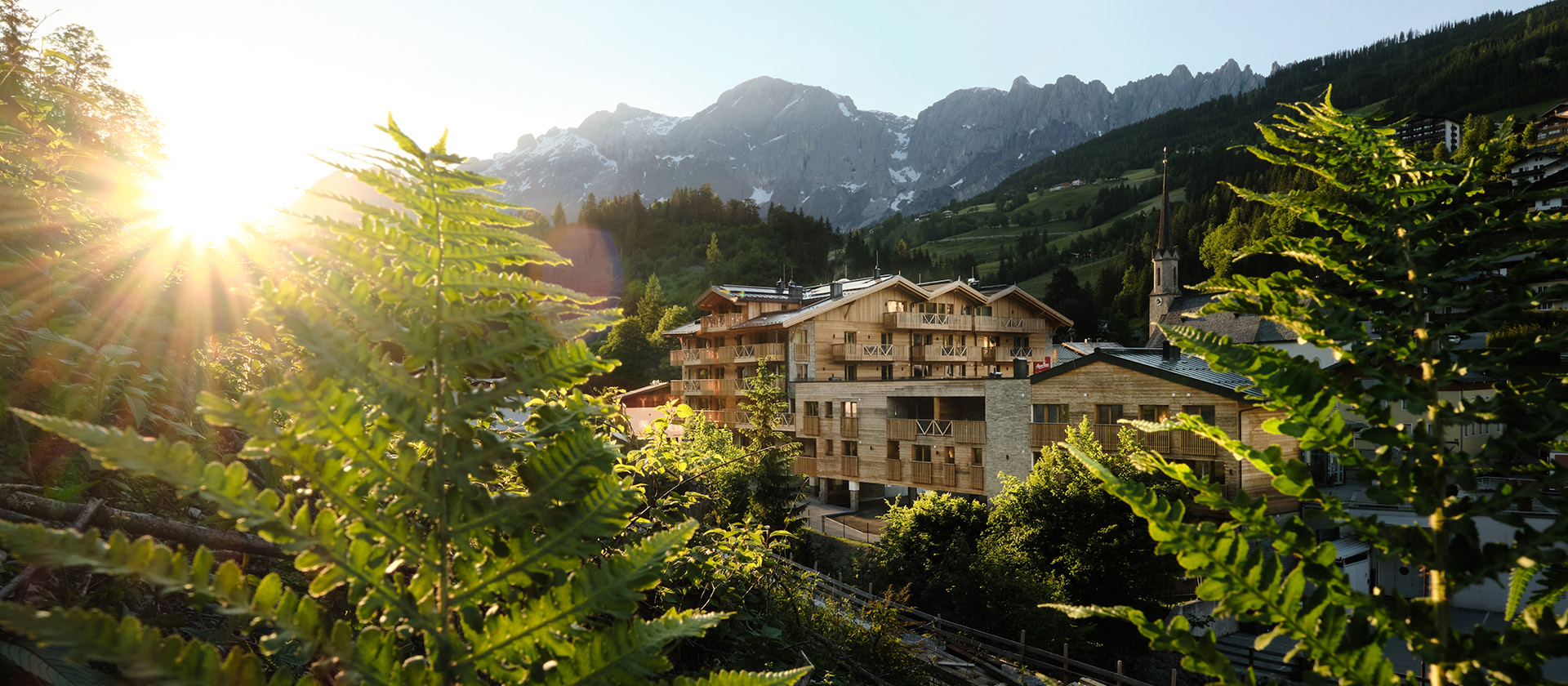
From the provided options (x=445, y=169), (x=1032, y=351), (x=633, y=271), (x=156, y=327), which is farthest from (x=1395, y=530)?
(x=633, y=271)

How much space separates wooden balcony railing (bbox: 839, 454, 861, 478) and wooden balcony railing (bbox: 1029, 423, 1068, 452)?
32.4ft

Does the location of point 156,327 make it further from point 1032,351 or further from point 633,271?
point 633,271

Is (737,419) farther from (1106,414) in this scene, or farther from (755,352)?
(1106,414)

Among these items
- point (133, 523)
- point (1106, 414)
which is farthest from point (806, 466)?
point (133, 523)

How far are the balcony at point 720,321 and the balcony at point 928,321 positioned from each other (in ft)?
30.7

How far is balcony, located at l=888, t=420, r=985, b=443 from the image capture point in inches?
1181

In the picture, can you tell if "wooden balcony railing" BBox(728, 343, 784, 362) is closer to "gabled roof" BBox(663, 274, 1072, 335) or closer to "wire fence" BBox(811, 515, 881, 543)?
"gabled roof" BBox(663, 274, 1072, 335)

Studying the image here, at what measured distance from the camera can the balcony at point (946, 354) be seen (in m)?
42.7

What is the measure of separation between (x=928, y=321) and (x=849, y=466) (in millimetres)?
11333

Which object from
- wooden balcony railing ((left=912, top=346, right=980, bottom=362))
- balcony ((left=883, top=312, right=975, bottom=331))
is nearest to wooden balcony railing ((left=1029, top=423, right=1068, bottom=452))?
balcony ((left=883, top=312, right=975, bottom=331))

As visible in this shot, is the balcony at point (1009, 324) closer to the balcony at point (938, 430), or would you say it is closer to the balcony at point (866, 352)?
the balcony at point (866, 352)

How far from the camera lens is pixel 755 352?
42.1 meters

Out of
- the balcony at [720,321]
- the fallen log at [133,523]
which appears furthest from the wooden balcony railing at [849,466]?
the fallen log at [133,523]

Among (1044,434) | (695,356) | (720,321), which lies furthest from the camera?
(695,356)
